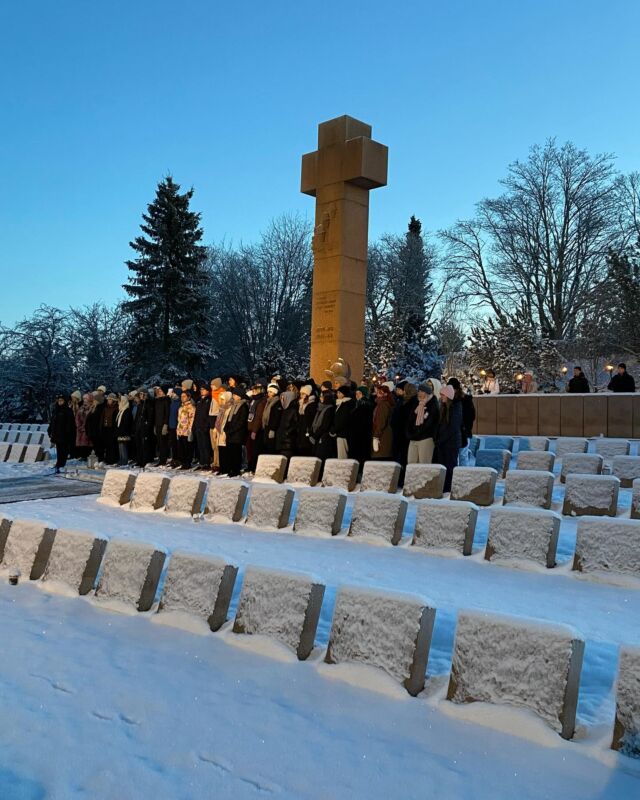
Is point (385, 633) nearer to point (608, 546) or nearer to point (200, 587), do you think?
point (200, 587)

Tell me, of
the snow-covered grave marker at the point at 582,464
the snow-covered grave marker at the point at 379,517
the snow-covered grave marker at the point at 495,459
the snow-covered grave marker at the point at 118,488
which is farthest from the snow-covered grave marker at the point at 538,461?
the snow-covered grave marker at the point at 118,488

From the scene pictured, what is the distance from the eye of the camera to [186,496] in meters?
8.94

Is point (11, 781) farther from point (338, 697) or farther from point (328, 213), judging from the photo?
point (328, 213)

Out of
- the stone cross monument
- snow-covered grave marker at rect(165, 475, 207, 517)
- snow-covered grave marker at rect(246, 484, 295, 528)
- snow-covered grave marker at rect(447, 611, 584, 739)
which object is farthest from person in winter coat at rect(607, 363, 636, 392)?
snow-covered grave marker at rect(447, 611, 584, 739)

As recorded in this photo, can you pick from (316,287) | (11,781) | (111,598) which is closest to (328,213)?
(316,287)

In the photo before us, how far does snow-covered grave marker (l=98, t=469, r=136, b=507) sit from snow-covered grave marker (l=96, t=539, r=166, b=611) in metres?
4.37

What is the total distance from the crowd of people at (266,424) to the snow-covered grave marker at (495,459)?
0.27 metres

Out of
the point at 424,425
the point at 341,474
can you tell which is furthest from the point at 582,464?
the point at 341,474

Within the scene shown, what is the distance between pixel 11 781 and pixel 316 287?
14.6m

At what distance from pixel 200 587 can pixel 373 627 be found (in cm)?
152

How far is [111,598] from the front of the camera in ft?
18.1

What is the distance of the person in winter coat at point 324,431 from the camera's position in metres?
10.9

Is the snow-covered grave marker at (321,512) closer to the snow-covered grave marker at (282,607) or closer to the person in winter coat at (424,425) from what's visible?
the person in winter coat at (424,425)

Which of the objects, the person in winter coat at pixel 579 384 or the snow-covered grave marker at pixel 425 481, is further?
the person in winter coat at pixel 579 384
